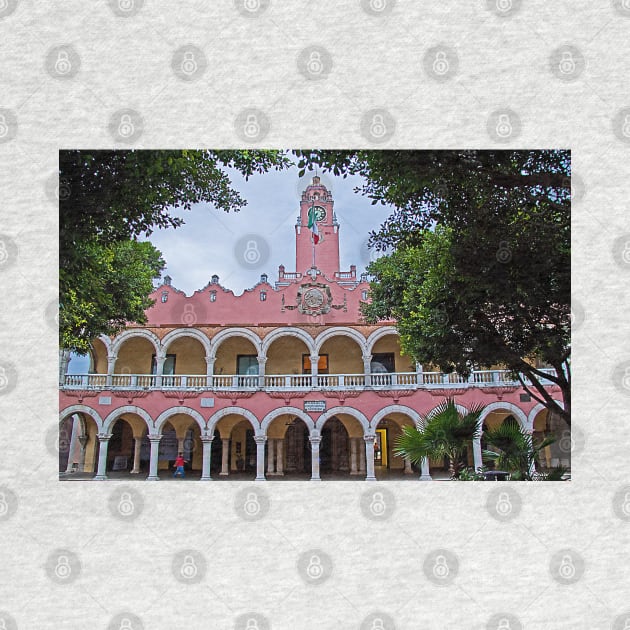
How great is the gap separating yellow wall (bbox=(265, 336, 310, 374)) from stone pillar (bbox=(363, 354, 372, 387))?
4.09ft

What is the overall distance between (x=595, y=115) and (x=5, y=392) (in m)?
4.91

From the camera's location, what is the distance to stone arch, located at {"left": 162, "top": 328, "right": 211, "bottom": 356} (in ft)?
35.3

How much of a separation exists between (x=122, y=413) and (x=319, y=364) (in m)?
4.17

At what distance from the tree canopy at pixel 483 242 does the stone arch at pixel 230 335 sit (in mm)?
4896

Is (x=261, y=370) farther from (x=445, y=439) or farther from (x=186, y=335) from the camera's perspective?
(x=445, y=439)

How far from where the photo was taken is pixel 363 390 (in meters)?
9.96

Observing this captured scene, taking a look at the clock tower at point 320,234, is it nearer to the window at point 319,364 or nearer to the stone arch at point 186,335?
the window at point 319,364

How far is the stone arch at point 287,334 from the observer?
10422 mm

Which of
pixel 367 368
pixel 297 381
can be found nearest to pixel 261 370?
pixel 297 381

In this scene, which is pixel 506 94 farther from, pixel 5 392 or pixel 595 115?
pixel 5 392

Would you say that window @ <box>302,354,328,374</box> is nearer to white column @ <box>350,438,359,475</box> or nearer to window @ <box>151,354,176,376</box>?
white column @ <box>350,438,359,475</box>

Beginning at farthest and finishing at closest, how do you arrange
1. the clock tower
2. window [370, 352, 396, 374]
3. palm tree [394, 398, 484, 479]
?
window [370, 352, 396, 374], the clock tower, palm tree [394, 398, 484, 479]

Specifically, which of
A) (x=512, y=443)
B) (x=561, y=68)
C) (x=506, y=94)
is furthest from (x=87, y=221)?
(x=512, y=443)

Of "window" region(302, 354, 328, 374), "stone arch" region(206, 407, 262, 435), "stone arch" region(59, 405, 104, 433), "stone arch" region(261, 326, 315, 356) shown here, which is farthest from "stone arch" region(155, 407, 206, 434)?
"window" region(302, 354, 328, 374)
